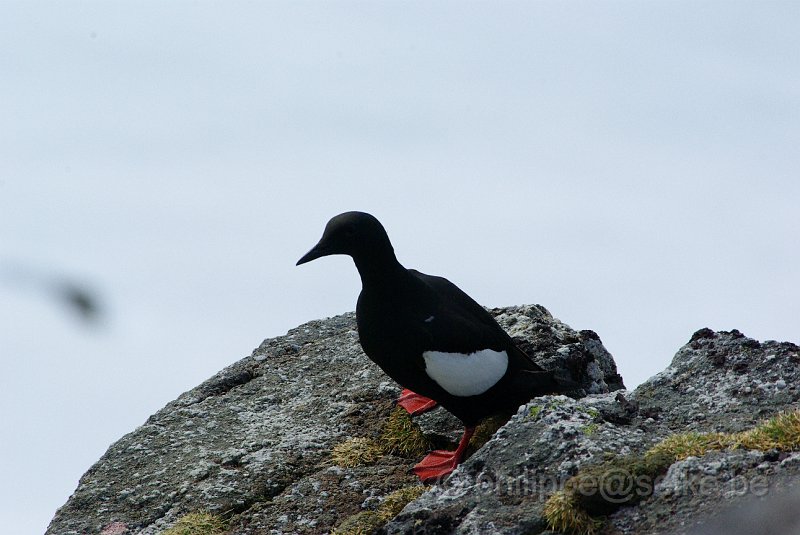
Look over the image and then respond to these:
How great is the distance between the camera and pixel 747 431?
5062mm

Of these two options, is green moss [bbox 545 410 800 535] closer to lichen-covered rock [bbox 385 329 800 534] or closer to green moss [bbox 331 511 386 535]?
lichen-covered rock [bbox 385 329 800 534]

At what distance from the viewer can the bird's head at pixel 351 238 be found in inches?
278

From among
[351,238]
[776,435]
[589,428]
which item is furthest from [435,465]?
[776,435]

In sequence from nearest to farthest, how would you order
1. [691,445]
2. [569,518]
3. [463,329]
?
[569,518], [691,445], [463,329]

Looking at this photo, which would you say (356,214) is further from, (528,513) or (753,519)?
(753,519)

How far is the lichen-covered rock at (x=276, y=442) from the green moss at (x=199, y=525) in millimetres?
68

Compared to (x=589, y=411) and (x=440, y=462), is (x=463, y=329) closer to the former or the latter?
(x=440, y=462)

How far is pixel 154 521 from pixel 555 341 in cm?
327

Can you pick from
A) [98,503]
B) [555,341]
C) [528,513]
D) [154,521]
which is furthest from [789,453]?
[98,503]

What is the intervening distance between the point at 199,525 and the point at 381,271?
2176mm

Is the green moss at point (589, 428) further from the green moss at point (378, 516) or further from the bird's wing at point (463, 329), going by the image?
the bird's wing at point (463, 329)

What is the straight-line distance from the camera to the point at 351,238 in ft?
23.3

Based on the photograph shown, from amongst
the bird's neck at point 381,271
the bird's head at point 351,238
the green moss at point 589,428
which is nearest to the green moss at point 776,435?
the green moss at point 589,428

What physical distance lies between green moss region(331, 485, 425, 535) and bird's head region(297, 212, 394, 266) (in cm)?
182
